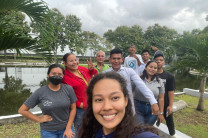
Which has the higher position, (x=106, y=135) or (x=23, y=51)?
(x=23, y=51)

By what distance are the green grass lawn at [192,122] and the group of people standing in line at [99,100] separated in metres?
1.04

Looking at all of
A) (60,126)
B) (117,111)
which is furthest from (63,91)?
(117,111)

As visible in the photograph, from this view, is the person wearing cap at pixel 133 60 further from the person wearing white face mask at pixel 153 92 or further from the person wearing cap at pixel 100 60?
the person wearing white face mask at pixel 153 92

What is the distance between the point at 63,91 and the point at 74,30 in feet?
85.3

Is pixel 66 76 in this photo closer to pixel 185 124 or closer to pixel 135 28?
pixel 185 124

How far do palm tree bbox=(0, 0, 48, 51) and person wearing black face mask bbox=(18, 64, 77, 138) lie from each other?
750 millimetres

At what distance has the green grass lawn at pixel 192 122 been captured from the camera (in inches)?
151

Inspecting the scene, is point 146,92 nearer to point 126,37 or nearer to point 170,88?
point 170,88

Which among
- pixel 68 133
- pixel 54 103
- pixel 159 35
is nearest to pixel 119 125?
pixel 54 103

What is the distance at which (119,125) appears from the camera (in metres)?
1.08

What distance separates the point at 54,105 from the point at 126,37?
33.8 metres

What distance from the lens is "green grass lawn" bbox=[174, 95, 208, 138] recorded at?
3.84 m

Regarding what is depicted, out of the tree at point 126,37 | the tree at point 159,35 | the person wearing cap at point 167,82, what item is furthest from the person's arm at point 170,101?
the tree at point 159,35

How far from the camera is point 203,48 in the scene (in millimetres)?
5117
